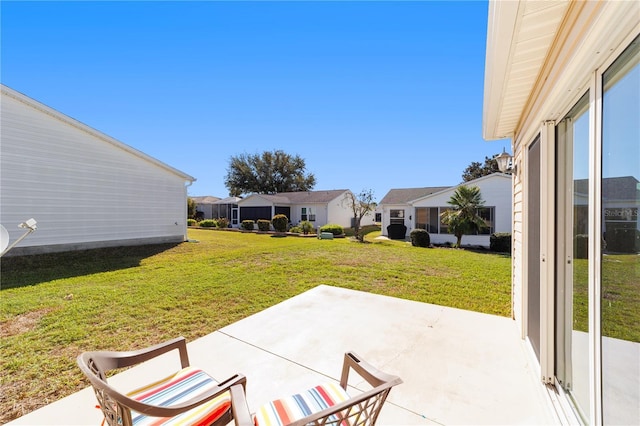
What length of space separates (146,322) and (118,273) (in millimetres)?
4426

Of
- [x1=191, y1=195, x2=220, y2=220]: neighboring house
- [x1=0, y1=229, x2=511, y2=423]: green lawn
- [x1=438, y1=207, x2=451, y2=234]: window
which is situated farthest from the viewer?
[x1=191, y1=195, x2=220, y2=220]: neighboring house

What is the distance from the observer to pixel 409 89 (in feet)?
31.4

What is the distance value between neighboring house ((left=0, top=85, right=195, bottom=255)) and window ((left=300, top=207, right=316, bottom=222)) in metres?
13.3

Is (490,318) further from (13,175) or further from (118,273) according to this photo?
(13,175)

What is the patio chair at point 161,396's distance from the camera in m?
1.38

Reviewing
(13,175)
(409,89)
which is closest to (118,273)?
(13,175)

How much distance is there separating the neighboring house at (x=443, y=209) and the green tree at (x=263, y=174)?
19916mm

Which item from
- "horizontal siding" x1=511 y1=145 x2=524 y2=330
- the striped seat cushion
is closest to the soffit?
"horizontal siding" x1=511 y1=145 x2=524 y2=330

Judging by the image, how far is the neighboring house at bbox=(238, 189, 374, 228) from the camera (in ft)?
80.0

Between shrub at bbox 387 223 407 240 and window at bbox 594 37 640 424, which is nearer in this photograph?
window at bbox 594 37 640 424

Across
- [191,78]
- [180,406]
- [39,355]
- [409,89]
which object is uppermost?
[191,78]

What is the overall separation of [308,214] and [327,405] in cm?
2352

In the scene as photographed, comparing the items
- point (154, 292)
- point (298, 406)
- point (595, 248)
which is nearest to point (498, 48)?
point (595, 248)

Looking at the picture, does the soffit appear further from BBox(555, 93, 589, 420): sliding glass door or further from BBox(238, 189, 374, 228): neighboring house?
BBox(238, 189, 374, 228): neighboring house
